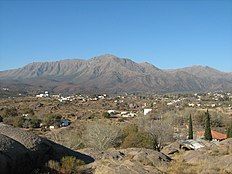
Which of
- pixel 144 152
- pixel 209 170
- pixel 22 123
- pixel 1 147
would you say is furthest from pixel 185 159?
pixel 22 123

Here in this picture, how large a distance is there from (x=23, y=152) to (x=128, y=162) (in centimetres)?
423

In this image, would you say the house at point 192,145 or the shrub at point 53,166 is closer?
the shrub at point 53,166

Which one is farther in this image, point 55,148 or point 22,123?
point 22,123

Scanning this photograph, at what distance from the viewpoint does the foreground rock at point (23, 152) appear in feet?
40.8

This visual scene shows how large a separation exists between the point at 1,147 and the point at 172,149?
1522 centimetres

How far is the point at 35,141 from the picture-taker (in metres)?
14.9

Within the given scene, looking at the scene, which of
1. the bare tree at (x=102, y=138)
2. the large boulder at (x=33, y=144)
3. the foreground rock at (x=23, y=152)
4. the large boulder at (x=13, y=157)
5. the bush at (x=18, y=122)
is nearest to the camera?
the large boulder at (x=13, y=157)

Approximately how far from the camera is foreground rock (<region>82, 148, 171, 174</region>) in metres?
13.8

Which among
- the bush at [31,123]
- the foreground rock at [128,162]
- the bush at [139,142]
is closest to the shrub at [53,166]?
the foreground rock at [128,162]

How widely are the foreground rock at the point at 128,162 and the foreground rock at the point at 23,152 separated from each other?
1.65 m

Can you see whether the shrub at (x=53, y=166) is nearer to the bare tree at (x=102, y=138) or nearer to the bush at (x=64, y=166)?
the bush at (x=64, y=166)

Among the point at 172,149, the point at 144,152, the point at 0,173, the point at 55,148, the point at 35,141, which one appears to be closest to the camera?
the point at 0,173

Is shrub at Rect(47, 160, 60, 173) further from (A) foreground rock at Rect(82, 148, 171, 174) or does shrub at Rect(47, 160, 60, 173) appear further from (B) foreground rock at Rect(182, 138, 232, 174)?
(B) foreground rock at Rect(182, 138, 232, 174)

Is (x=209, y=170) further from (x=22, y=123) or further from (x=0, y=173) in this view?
(x=22, y=123)
